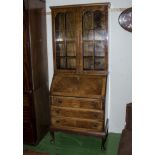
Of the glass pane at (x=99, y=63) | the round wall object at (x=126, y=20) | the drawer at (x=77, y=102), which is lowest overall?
the drawer at (x=77, y=102)

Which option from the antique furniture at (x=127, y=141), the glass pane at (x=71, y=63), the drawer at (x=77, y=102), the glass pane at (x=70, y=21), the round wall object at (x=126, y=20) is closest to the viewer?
the antique furniture at (x=127, y=141)

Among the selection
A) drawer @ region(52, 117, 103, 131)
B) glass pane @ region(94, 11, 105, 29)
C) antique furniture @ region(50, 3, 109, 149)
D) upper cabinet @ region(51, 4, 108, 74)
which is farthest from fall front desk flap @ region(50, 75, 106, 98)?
glass pane @ region(94, 11, 105, 29)

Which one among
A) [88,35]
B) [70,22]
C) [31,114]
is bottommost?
[31,114]

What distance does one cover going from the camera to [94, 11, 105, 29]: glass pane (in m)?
2.81

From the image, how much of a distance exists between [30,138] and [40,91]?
2.30 feet

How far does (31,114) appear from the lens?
9.26 feet

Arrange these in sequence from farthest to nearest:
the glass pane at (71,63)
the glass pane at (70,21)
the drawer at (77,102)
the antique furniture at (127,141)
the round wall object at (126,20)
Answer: the glass pane at (71,63)
the glass pane at (70,21)
the round wall object at (126,20)
the drawer at (77,102)
the antique furniture at (127,141)

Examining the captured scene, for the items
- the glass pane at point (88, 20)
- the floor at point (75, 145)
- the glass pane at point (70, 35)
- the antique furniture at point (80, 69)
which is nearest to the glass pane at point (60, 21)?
the antique furniture at point (80, 69)

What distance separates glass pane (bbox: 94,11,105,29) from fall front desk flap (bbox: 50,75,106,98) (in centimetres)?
73

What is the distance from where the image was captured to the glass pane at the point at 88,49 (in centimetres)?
292

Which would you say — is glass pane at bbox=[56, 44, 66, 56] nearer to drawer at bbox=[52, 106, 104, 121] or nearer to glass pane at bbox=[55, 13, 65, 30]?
glass pane at bbox=[55, 13, 65, 30]

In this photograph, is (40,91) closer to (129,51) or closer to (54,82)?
(54,82)

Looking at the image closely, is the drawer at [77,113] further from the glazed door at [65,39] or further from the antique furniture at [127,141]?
the glazed door at [65,39]

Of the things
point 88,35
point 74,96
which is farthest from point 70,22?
point 74,96
